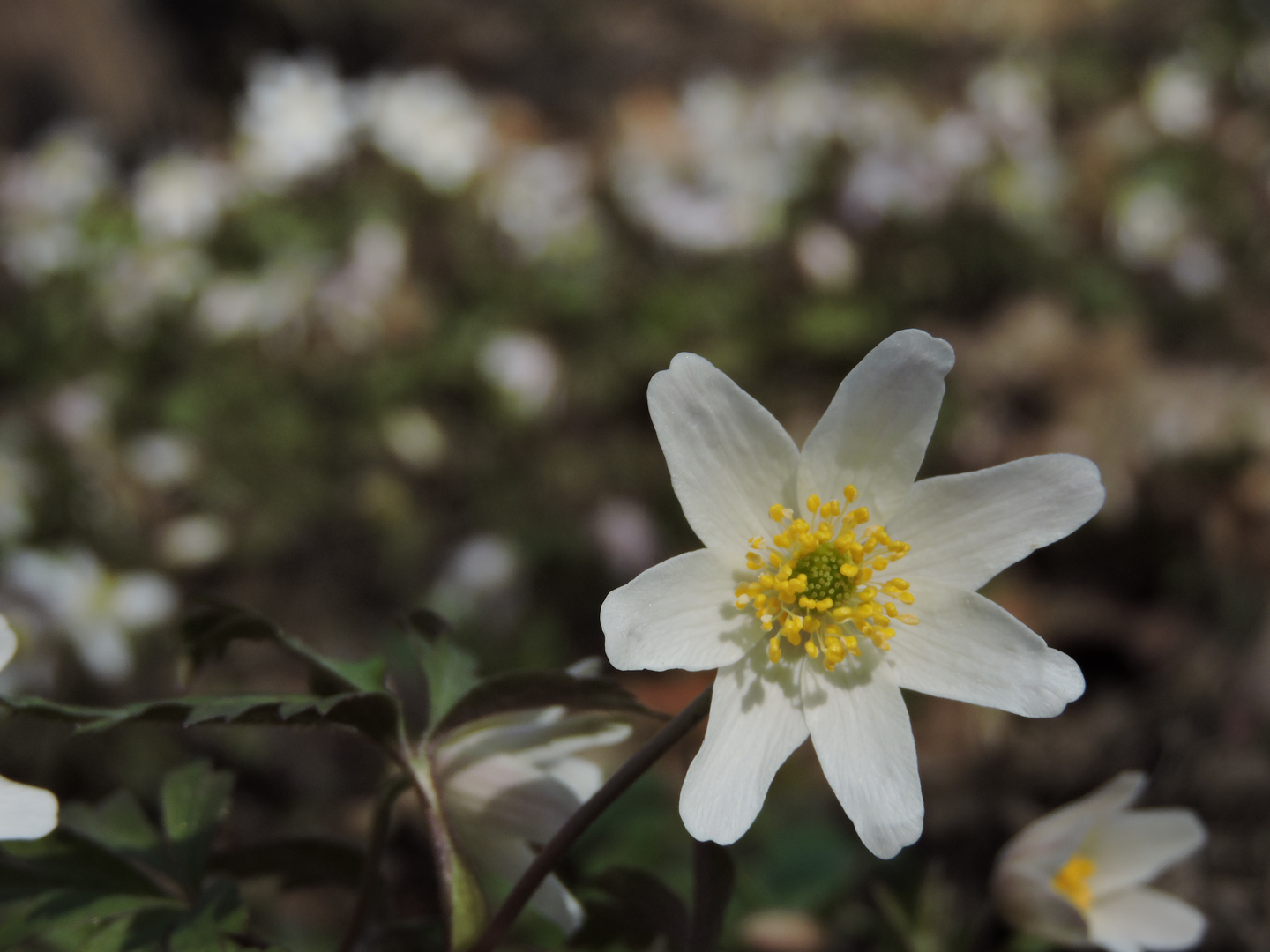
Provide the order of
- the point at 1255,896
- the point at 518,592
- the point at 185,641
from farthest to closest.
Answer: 1. the point at 518,592
2. the point at 1255,896
3. the point at 185,641

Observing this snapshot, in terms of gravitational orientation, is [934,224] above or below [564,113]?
below

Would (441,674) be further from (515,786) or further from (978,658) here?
(978,658)

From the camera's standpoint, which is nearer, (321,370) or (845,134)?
(321,370)

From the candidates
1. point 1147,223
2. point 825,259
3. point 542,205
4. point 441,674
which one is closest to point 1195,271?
point 1147,223

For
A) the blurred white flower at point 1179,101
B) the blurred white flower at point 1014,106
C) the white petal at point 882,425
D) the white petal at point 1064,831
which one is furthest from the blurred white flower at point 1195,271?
the white petal at point 882,425

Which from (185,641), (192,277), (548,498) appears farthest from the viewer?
(192,277)

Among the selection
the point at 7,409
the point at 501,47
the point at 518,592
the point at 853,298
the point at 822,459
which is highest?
the point at 501,47

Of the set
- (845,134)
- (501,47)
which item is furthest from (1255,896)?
(501,47)

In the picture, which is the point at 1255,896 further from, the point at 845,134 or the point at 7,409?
the point at 7,409
